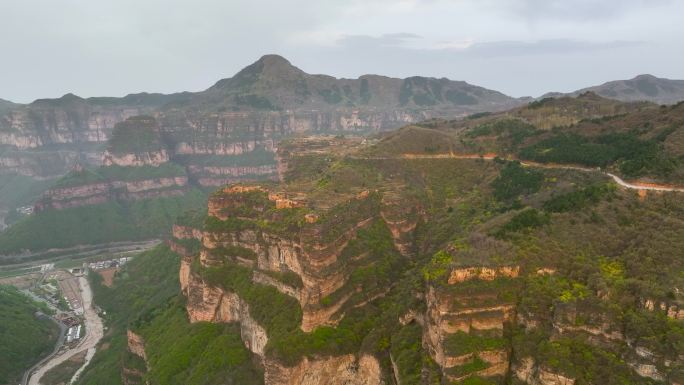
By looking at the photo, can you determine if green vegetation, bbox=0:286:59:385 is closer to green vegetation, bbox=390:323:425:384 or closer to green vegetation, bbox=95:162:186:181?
green vegetation, bbox=390:323:425:384

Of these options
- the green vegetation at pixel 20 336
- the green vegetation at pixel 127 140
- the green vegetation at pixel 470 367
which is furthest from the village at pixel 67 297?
the green vegetation at pixel 470 367

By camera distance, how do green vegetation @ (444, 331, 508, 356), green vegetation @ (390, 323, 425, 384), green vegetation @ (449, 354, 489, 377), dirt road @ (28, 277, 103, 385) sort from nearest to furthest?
green vegetation @ (449, 354, 489, 377) → green vegetation @ (444, 331, 508, 356) → green vegetation @ (390, 323, 425, 384) → dirt road @ (28, 277, 103, 385)

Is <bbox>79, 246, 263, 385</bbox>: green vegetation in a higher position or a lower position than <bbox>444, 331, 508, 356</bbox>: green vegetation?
lower

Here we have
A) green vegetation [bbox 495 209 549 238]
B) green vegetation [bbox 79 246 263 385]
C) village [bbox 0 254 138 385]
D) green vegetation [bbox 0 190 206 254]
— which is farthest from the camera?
green vegetation [bbox 0 190 206 254]

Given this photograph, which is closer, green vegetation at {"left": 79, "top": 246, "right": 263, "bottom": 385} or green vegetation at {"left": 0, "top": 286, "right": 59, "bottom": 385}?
green vegetation at {"left": 79, "top": 246, "right": 263, "bottom": 385}

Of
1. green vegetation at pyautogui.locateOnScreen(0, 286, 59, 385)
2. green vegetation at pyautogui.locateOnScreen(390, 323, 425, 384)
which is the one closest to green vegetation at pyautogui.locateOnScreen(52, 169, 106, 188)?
green vegetation at pyautogui.locateOnScreen(0, 286, 59, 385)

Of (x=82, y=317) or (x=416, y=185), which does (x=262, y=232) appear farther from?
(x=82, y=317)
